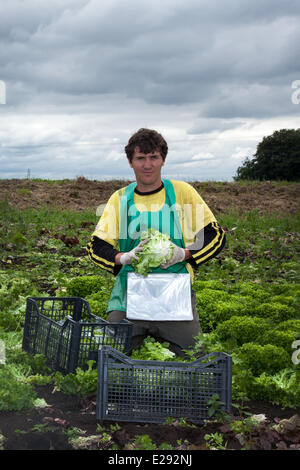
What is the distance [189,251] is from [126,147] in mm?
1091

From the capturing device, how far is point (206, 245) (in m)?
4.55

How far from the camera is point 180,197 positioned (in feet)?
15.1

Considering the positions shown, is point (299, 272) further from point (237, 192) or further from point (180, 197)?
point (237, 192)

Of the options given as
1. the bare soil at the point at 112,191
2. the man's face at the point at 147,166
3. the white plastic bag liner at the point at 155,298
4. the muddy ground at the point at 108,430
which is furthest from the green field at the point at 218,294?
the bare soil at the point at 112,191

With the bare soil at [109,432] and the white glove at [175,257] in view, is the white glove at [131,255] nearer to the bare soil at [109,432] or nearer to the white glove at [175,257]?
the white glove at [175,257]

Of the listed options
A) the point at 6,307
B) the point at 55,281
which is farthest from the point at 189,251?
the point at 55,281

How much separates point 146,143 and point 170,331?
168 cm

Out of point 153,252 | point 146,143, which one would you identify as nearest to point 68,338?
point 153,252

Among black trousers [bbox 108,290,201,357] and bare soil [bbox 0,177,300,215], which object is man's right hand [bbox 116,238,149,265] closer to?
black trousers [bbox 108,290,201,357]

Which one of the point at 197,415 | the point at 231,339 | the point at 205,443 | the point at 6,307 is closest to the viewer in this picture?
the point at 205,443

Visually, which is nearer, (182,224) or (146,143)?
(146,143)

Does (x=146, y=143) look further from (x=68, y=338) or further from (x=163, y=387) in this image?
(x=163, y=387)

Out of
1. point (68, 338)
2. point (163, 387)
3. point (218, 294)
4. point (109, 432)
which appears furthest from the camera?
point (218, 294)

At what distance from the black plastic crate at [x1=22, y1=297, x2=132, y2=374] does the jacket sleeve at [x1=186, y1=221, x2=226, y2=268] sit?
879 millimetres
